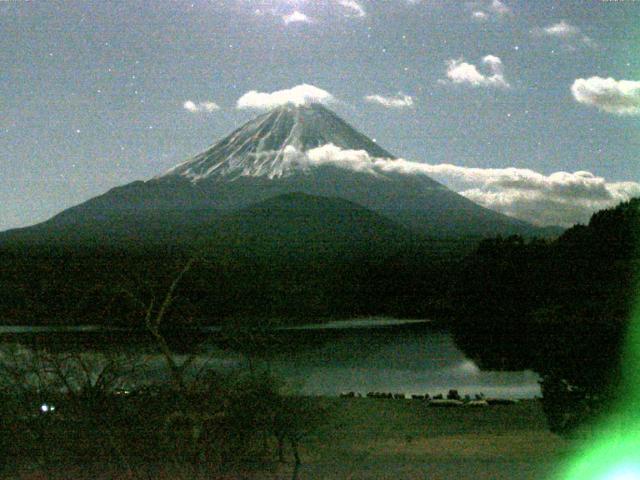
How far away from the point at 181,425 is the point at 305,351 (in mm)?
21466

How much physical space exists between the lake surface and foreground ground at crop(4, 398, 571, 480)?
1509mm

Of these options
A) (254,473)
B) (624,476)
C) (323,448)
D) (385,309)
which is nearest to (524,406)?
(323,448)

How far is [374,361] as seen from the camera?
3027 cm

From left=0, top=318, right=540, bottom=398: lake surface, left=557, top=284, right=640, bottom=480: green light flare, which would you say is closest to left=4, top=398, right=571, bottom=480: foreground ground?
left=557, top=284, right=640, bottom=480: green light flare

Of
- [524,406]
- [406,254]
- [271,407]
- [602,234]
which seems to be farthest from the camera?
[406,254]

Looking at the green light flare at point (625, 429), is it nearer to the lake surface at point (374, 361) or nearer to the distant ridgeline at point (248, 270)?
the distant ridgeline at point (248, 270)

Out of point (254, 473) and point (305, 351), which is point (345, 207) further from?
point (254, 473)

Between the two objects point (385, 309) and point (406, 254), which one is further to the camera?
point (406, 254)

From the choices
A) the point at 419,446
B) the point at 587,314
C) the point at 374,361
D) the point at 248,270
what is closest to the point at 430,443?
the point at 419,446

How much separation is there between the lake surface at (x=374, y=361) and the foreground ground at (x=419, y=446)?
1.51 meters

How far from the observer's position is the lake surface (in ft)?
61.0

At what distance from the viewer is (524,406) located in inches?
637

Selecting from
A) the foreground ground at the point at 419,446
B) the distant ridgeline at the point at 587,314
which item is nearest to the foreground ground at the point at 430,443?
the foreground ground at the point at 419,446

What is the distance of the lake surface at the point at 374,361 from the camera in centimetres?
1858
